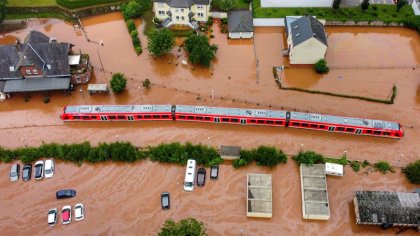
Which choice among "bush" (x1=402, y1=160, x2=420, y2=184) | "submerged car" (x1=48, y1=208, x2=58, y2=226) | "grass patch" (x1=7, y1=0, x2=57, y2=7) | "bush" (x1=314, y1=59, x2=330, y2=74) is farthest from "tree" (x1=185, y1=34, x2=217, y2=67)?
"bush" (x1=402, y1=160, x2=420, y2=184)

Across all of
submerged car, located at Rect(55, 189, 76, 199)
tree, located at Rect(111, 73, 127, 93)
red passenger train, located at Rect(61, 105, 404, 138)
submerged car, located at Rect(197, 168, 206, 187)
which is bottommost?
submerged car, located at Rect(55, 189, 76, 199)

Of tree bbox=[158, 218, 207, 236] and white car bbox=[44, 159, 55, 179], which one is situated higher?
white car bbox=[44, 159, 55, 179]

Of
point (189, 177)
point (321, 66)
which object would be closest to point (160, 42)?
point (189, 177)

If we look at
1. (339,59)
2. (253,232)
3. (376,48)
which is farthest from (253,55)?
(253,232)

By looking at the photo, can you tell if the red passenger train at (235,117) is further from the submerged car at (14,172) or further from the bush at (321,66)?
the bush at (321,66)

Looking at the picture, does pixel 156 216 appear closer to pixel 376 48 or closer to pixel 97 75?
pixel 97 75

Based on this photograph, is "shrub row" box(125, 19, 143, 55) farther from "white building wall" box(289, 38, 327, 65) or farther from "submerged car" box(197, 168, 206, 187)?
"submerged car" box(197, 168, 206, 187)

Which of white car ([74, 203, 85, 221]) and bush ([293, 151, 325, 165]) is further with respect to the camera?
bush ([293, 151, 325, 165])

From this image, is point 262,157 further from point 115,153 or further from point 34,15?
point 34,15
